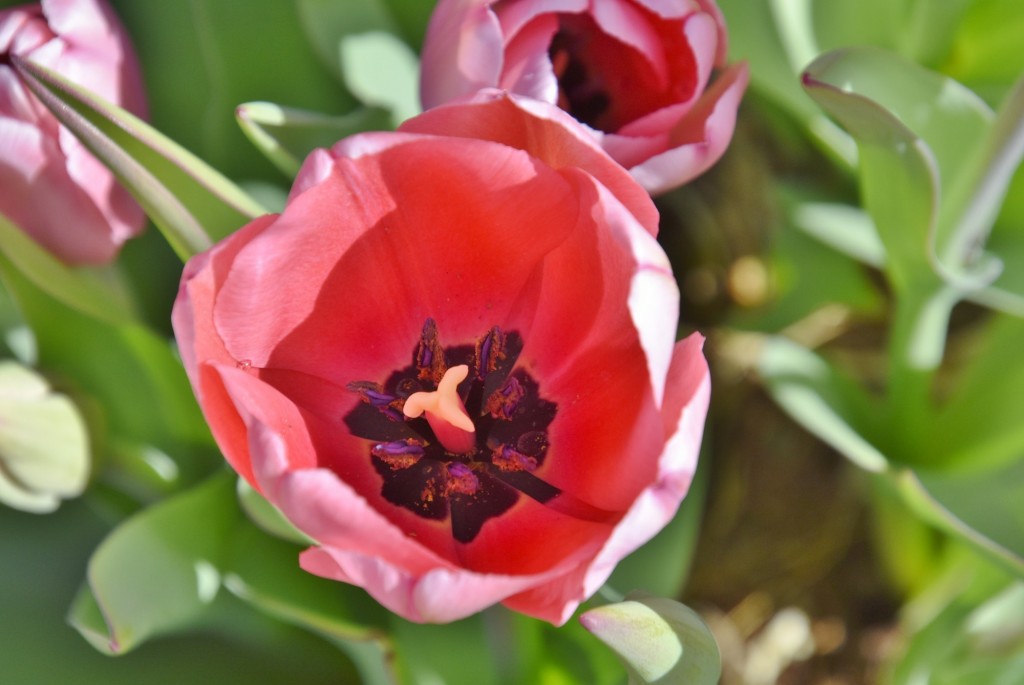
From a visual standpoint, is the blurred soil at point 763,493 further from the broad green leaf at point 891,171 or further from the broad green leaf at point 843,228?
the broad green leaf at point 891,171

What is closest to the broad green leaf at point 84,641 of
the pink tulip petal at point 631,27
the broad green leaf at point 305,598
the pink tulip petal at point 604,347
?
the broad green leaf at point 305,598

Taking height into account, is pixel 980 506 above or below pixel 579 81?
below

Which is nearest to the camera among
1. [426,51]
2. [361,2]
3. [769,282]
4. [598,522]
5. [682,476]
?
[682,476]

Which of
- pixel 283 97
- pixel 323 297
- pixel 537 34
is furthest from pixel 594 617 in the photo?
pixel 283 97

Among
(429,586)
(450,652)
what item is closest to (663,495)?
(429,586)

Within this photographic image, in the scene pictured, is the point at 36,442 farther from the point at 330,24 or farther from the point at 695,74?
the point at 695,74

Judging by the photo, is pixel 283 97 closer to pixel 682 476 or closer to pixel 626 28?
pixel 626 28
